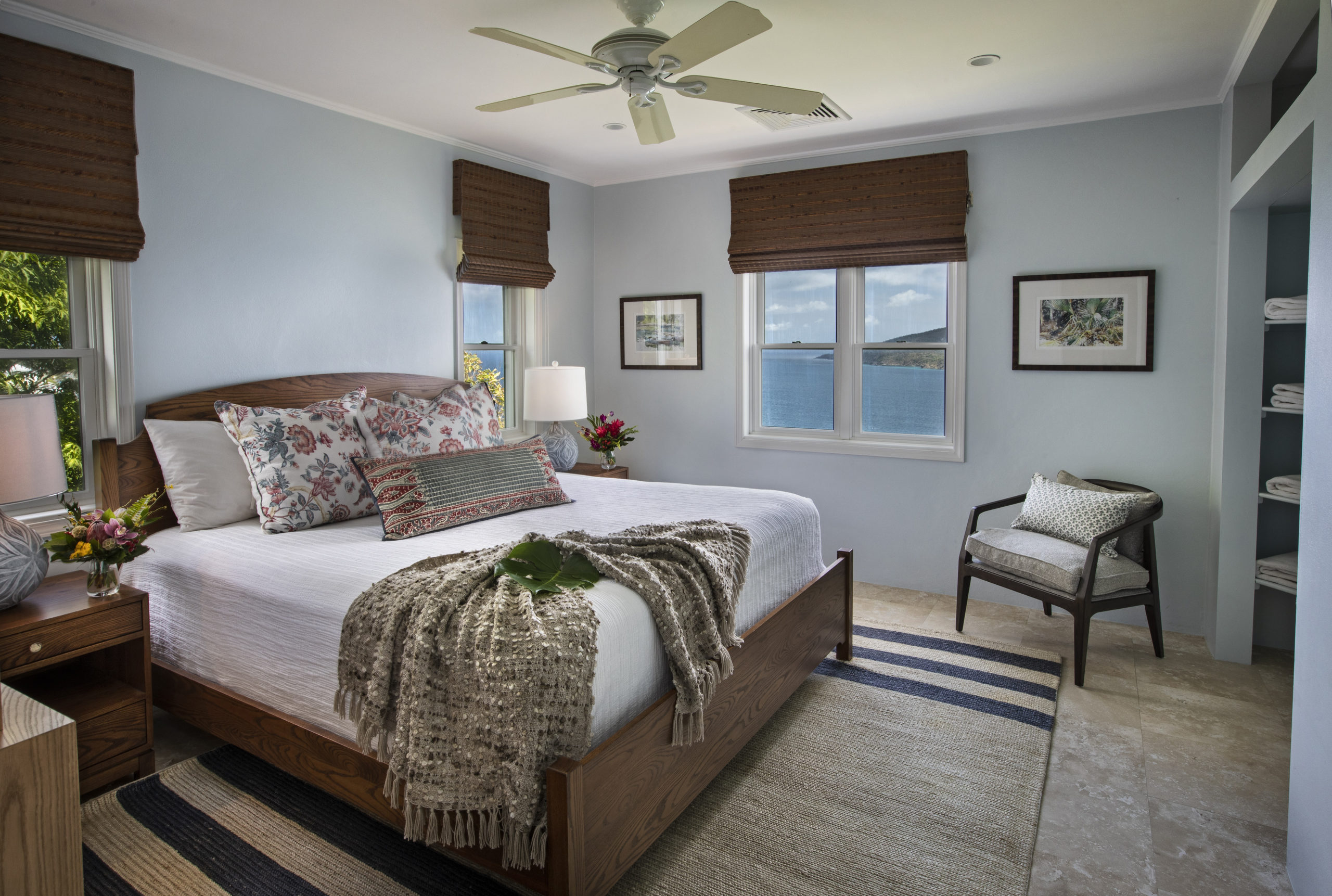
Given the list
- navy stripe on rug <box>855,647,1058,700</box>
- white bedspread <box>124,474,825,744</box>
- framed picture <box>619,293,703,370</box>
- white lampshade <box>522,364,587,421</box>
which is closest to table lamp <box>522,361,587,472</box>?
white lampshade <box>522,364,587,421</box>

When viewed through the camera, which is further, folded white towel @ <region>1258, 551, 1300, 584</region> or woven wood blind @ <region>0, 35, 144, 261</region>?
folded white towel @ <region>1258, 551, 1300, 584</region>

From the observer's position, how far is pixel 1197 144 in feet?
11.9

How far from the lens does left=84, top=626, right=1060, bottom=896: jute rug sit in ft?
6.57

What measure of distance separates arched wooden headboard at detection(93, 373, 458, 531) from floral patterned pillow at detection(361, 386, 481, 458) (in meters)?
0.21

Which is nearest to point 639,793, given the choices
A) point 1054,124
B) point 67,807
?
point 67,807

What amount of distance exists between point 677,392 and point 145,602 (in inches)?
128

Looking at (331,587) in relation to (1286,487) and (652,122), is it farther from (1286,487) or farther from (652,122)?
(1286,487)

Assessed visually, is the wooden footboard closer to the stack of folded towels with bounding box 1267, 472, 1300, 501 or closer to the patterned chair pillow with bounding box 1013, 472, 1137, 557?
the patterned chair pillow with bounding box 1013, 472, 1137, 557

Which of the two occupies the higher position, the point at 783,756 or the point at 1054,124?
the point at 1054,124

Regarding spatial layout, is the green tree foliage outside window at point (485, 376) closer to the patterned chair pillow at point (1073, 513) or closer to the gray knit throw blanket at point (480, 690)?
the gray knit throw blanket at point (480, 690)

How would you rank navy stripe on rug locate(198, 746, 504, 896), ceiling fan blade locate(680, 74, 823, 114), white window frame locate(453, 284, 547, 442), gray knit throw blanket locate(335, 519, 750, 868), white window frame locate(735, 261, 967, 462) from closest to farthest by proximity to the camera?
gray knit throw blanket locate(335, 519, 750, 868) → navy stripe on rug locate(198, 746, 504, 896) → ceiling fan blade locate(680, 74, 823, 114) → white window frame locate(735, 261, 967, 462) → white window frame locate(453, 284, 547, 442)

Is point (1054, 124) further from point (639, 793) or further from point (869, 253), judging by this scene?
point (639, 793)

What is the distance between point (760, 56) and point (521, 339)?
2.31 m

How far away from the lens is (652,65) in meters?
2.36
